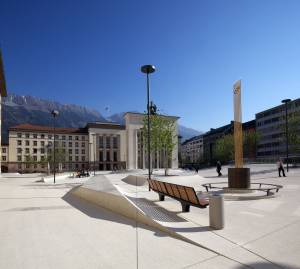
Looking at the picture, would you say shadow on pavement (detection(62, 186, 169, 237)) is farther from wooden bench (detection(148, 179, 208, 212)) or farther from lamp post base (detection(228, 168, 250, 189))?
lamp post base (detection(228, 168, 250, 189))

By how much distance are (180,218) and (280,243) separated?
3245mm

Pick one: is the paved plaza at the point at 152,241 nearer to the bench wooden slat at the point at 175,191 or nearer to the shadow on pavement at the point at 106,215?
the shadow on pavement at the point at 106,215

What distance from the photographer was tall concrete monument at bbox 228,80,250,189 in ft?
50.9

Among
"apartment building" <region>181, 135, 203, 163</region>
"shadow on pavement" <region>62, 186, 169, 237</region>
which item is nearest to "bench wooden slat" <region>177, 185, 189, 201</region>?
"shadow on pavement" <region>62, 186, 169, 237</region>

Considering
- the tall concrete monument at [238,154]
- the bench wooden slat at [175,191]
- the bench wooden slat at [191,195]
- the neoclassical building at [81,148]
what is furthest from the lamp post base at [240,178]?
the neoclassical building at [81,148]

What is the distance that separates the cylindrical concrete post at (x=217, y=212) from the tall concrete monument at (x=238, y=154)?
7949mm

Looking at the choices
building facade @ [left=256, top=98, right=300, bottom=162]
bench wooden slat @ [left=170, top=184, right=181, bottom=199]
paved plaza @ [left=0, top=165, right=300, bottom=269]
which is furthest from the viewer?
building facade @ [left=256, top=98, right=300, bottom=162]

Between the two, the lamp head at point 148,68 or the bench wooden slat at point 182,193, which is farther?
the lamp head at point 148,68

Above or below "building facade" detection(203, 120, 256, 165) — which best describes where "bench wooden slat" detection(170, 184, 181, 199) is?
below

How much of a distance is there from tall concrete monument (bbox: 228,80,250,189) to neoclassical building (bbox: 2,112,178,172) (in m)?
85.7

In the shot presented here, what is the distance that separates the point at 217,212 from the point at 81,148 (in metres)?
116

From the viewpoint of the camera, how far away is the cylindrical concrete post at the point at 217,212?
26.0ft

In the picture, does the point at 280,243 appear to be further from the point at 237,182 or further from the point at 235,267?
the point at 237,182

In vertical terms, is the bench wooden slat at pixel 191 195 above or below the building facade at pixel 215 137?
below
